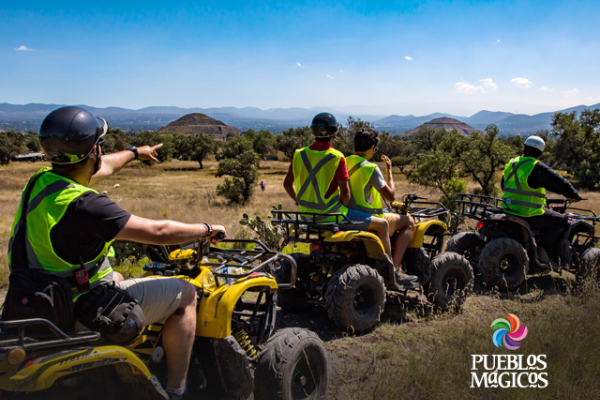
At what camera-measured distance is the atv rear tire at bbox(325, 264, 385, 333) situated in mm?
5266

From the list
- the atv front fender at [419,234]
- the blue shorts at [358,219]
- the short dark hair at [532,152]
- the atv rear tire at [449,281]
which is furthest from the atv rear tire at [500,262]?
the blue shorts at [358,219]

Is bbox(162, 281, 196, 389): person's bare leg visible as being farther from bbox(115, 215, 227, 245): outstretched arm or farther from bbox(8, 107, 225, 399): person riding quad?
bbox(115, 215, 227, 245): outstretched arm

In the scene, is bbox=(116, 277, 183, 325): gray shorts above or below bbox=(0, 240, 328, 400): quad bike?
above

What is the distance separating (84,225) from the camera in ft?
8.23

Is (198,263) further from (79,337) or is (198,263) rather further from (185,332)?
(79,337)

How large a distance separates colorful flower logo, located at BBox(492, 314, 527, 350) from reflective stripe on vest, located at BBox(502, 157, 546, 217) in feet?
8.74

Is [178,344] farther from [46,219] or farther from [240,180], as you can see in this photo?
[240,180]

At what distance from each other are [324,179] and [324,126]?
2.18 ft

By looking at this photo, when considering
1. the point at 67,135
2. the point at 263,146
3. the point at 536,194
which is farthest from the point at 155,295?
the point at 263,146

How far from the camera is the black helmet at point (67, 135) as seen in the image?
2.59 m

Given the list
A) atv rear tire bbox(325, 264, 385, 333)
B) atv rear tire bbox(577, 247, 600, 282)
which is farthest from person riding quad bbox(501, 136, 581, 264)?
atv rear tire bbox(325, 264, 385, 333)

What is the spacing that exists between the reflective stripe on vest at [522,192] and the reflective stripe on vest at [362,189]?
10.5ft

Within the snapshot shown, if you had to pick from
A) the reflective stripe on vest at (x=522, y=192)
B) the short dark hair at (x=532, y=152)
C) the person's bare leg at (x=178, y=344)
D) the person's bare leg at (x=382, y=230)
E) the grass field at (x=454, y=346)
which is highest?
the short dark hair at (x=532, y=152)

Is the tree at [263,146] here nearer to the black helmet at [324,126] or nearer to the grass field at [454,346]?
the grass field at [454,346]
